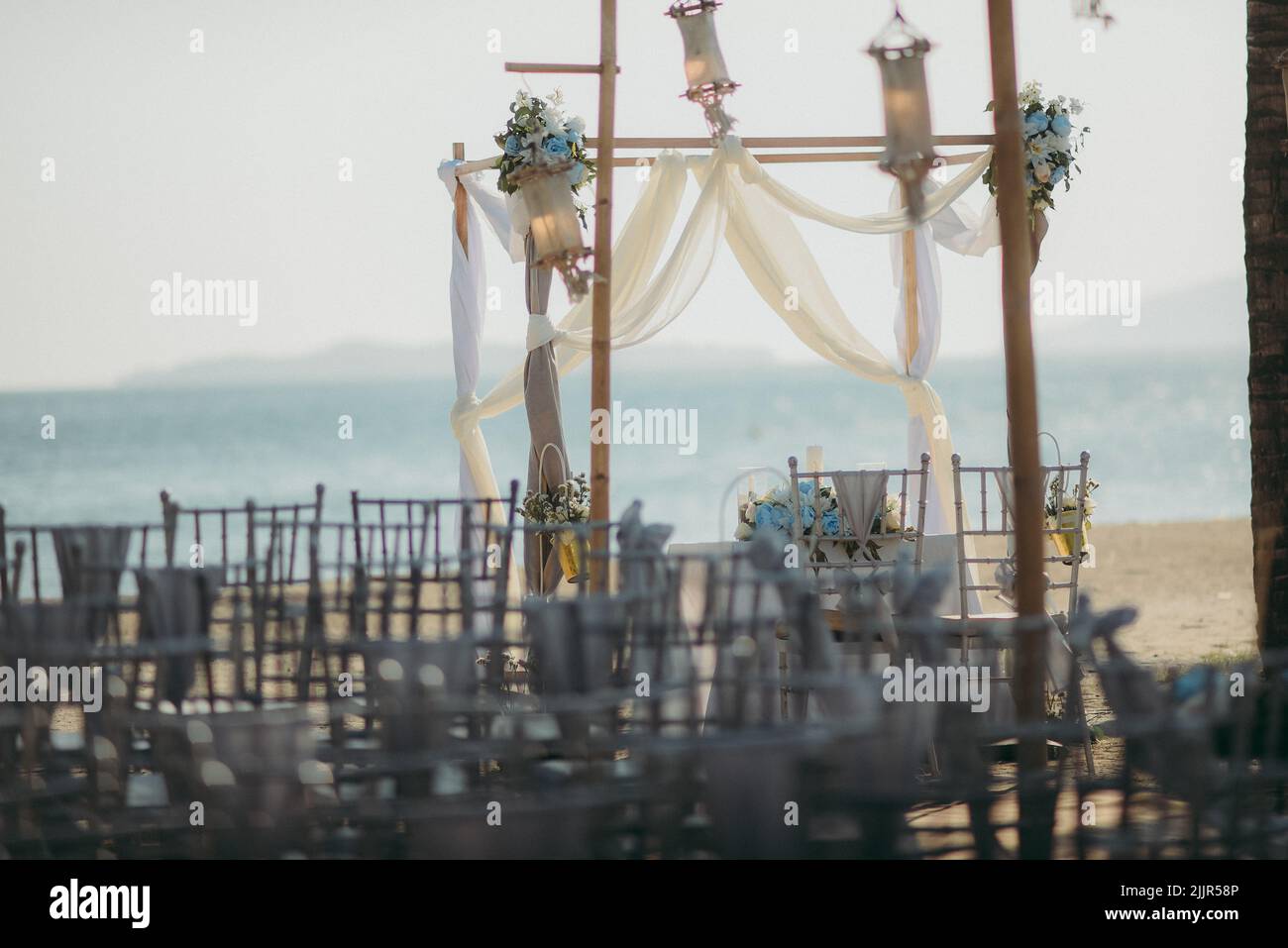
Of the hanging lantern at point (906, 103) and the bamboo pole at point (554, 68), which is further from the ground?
the bamboo pole at point (554, 68)

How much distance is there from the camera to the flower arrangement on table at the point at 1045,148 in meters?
6.85

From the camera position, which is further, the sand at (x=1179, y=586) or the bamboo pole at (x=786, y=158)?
the sand at (x=1179, y=586)

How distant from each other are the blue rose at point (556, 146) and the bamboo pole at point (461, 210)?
762 mm

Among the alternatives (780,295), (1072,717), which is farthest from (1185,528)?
(1072,717)

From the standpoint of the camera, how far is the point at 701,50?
569 centimetres

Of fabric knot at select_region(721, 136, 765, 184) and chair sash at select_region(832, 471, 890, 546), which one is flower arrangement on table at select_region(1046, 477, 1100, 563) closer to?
chair sash at select_region(832, 471, 890, 546)

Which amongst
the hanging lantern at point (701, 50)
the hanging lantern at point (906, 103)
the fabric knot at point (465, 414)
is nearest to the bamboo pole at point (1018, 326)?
the hanging lantern at point (906, 103)

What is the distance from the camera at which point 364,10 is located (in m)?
28.7

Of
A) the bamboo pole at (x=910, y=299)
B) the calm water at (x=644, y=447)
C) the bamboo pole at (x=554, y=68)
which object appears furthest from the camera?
the calm water at (x=644, y=447)

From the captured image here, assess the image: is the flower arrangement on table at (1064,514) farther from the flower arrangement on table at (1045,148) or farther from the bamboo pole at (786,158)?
the bamboo pole at (786,158)

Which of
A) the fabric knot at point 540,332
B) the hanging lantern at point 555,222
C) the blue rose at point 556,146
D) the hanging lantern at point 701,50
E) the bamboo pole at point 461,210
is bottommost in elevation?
the fabric knot at point 540,332

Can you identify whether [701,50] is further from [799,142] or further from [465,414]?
[465,414]

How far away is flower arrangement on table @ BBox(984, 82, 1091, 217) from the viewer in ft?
22.5
